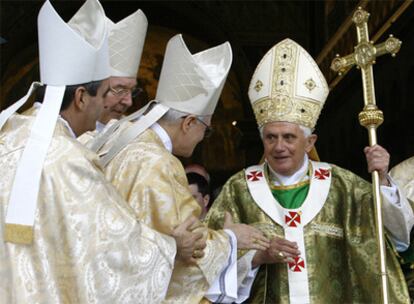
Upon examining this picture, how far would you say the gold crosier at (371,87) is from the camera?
4191mm

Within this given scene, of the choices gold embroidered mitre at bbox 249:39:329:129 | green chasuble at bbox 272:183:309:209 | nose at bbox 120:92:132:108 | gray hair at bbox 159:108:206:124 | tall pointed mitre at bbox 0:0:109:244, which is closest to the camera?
tall pointed mitre at bbox 0:0:109:244

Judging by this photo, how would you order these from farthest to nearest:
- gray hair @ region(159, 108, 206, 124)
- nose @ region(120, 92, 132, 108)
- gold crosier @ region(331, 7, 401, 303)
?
1. nose @ region(120, 92, 132, 108)
2. gold crosier @ region(331, 7, 401, 303)
3. gray hair @ region(159, 108, 206, 124)

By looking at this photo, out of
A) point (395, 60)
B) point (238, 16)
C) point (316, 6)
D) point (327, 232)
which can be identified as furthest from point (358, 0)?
point (327, 232)

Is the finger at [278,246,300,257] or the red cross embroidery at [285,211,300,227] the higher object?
the red cross embroidery at [285,211,300,227]

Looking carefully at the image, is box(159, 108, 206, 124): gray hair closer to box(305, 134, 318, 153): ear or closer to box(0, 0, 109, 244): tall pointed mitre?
box(0, 0, 109, 244): tall pointed mitre

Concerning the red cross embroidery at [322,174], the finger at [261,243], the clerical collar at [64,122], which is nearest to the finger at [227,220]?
the finger at [261,243]

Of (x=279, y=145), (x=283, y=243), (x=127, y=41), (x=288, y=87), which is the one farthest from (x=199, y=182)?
(x=283, y=243)

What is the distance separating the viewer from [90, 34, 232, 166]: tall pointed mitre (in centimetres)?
397

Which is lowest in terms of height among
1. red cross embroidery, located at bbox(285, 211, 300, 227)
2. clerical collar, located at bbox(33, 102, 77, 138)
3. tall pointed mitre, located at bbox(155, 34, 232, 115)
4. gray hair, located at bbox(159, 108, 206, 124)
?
red cross embroidery, located at bbox(285, 211, 300, 227)

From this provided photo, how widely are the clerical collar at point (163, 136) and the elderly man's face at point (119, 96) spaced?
70 centimetres

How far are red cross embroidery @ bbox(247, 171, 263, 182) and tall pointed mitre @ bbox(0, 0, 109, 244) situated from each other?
1.22 metres

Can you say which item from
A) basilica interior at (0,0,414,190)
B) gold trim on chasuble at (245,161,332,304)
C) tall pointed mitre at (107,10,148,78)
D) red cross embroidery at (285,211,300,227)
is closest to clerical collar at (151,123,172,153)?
gold trim on chasuble at (245,161,332,304)

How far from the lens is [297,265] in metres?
4.47

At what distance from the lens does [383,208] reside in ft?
14.3
